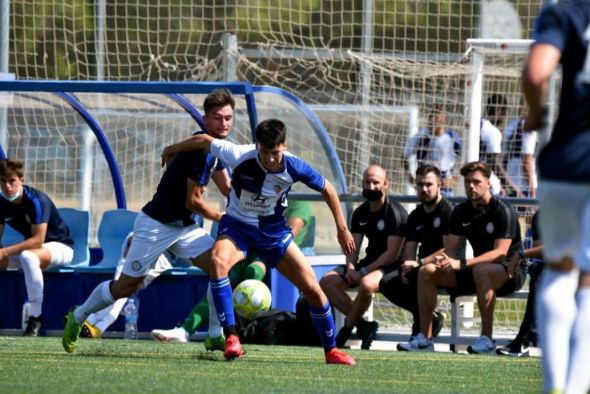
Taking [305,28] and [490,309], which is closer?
[490,309]

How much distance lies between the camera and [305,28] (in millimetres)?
17656

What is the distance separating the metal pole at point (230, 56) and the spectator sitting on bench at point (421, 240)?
4687mm

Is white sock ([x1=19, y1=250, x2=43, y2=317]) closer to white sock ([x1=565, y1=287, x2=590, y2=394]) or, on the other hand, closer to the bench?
the bench

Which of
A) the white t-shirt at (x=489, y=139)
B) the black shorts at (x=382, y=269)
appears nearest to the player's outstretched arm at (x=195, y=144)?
A: the black shorts at (x=382, y=269)

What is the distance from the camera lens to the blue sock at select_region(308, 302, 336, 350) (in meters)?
9.23

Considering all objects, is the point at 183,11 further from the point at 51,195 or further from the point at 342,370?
the point at 342,370

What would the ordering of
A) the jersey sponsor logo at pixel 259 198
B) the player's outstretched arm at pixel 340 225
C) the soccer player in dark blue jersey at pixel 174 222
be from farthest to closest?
the soccer player in dark blue jersey at pixel 174 222, the jersey sponsor logo at pixel 259 198, the player's outstretched arm at pixel 340 225

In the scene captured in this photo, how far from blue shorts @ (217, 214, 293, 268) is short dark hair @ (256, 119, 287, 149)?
2.21 ft

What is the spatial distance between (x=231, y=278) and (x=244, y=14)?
22.7 feet

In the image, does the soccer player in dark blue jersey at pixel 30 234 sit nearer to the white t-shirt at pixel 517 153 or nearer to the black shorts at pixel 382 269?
the black shorts at pixel 382 269

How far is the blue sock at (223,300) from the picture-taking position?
30.2ft

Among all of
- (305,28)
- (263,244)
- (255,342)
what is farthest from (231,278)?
A: (305,28)

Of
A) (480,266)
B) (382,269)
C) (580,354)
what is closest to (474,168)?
(480,266)

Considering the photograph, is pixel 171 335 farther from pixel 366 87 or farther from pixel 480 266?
pixel 366 87
